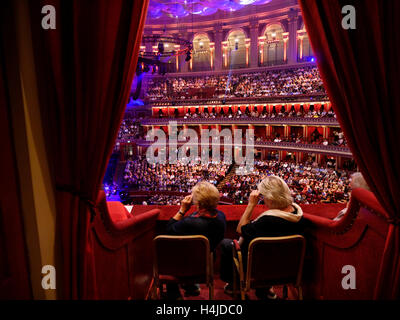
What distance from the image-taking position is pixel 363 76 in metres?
1.88

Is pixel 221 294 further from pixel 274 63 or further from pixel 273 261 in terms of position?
pixel 274 63

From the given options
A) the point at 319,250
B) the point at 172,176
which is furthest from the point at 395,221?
the point at 172,176

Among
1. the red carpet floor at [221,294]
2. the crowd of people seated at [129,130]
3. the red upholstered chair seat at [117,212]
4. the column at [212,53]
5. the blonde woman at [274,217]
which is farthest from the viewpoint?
the column at [212,53]

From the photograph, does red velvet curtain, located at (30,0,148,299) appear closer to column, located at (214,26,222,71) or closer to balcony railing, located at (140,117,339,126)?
balcony railing, located at (140,117,339,126)

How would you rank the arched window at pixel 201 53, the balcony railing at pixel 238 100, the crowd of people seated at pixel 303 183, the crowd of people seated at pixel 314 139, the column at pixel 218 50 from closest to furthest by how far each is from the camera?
the crowd of people seated at pixel 303 183 < the crowd of people seated at pixel 314 139 < the balcony railing at pixel 238 100 < the column at pixel 218 50 < the arched window at pixel 201 53

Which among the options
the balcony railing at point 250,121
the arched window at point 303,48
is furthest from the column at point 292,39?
the balcony railing at point 250,121

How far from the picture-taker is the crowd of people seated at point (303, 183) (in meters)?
11.5

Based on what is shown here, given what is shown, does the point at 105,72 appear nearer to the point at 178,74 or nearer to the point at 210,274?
the point at 210,274

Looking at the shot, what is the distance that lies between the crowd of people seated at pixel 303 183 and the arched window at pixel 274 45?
1248 centimetres

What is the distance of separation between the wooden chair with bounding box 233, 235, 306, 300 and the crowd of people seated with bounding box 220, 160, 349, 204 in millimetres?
9336

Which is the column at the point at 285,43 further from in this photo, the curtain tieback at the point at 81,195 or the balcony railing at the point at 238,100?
the curtain tieback at the point at 81,195

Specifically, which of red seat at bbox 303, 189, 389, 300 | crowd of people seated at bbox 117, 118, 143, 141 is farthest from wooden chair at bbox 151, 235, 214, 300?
crowd of people seated at bbox 117, 118, 143, 141

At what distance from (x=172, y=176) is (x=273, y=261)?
14.5m
